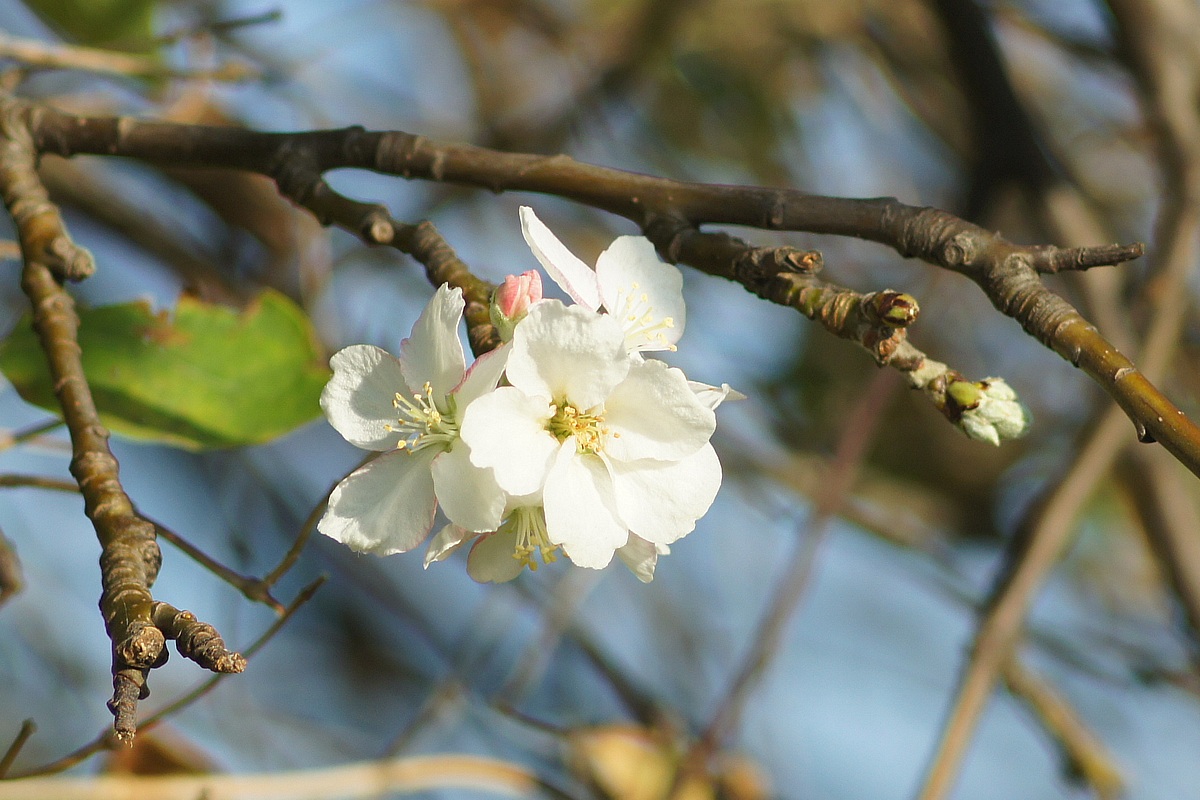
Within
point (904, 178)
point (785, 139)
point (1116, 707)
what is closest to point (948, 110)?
point (904, 178)

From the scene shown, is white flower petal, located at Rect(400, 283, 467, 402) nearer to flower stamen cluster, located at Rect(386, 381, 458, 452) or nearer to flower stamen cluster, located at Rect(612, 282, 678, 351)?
flower stamen cluster, located at Rect(386, 381, 458, 452)

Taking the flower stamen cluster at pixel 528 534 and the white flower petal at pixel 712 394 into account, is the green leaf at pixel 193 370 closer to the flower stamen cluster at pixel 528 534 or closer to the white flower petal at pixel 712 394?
the flower stamen cluster at pixel 528 534

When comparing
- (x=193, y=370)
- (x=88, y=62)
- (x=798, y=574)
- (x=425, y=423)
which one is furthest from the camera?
(x=798, y=574)

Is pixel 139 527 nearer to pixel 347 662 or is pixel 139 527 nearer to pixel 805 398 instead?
pixel 805 398

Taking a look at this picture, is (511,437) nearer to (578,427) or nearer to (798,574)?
(578,427)

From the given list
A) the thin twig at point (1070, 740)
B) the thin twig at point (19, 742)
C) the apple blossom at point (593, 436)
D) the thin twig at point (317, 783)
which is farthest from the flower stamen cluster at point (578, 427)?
the thin twig at point (1070, 740)

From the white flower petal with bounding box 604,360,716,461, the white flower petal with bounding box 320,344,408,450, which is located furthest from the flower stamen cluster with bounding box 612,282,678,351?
the white flower petal with bounding box 320,344,408,450

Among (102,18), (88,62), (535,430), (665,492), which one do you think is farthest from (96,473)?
(102,18)
